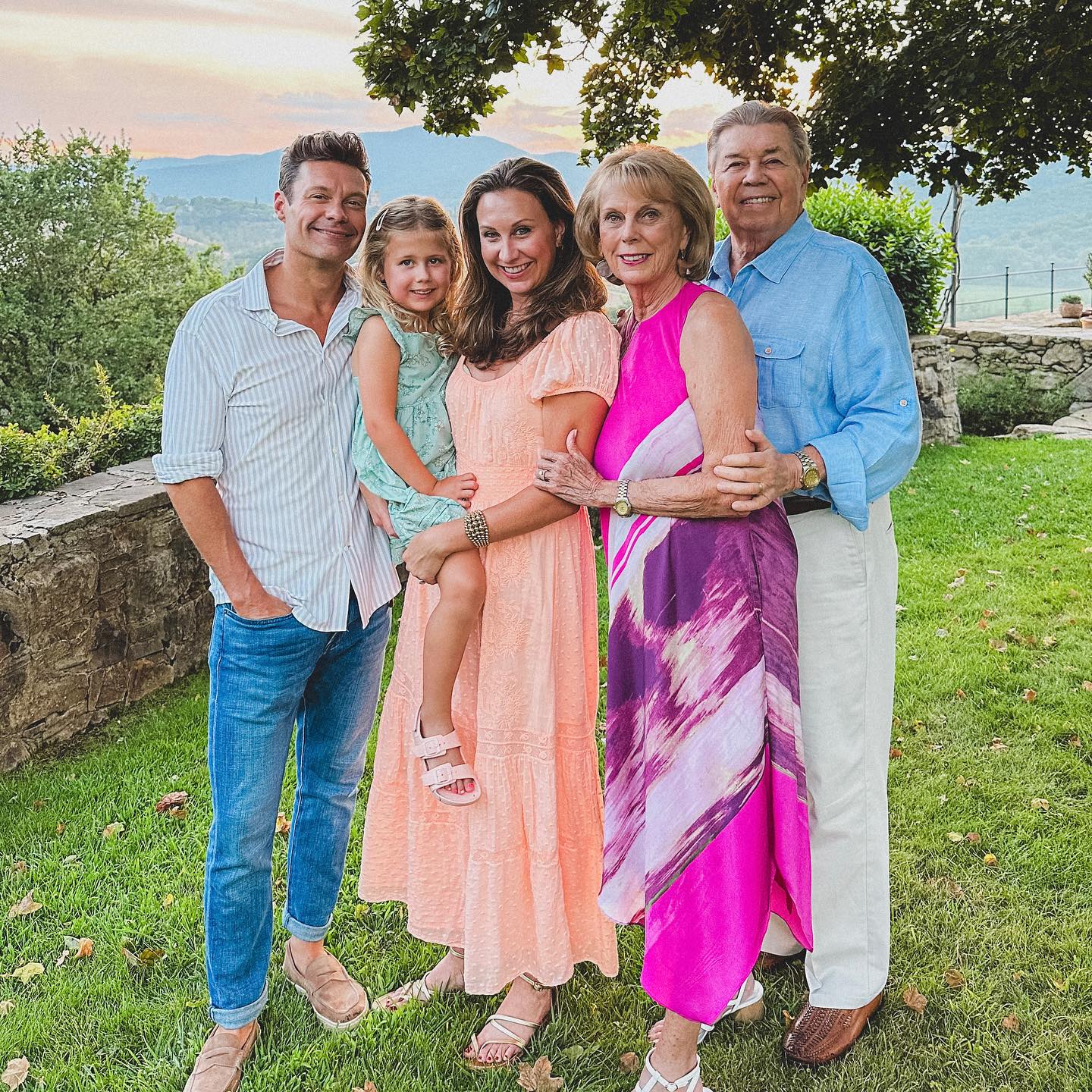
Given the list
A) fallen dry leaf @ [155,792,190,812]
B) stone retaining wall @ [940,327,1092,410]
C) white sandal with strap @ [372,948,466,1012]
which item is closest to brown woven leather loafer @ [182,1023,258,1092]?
white sandal with strap @ [372,948,466,1012]

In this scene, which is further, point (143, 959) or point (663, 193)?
point (143, 959)

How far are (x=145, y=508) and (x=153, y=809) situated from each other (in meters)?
1.58

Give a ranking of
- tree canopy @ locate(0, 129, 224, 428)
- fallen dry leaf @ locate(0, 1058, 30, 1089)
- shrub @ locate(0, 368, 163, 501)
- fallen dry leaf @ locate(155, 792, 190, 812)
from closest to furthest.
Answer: fallen dry leaf @ locate(0, 1058, 30, 1089) < fallen dry leaf @ locate(155, 792, 190, 812) < shrub @ locate(0, 368, 163, 501) < tree canopy @ locate(0, 129, 224, 428)

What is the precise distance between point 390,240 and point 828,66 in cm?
351

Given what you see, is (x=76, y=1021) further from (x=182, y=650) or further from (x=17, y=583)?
(x=182, y=650)

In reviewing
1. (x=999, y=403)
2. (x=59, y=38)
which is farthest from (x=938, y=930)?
(x=59, y=38)

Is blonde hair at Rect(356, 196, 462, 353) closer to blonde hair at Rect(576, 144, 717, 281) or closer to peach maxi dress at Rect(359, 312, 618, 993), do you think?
peach maxi dress at Rect(359, 312, 618, 993)

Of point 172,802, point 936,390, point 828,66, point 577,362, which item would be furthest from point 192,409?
point 936,390

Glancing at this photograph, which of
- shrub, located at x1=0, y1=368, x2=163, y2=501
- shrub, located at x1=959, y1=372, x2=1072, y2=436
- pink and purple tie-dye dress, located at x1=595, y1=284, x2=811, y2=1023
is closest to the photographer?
pink and purple tie-dye dress, located at x1=595, y1=284, x2=811, y2=1023

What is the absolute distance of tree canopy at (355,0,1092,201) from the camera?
4609 millimetres

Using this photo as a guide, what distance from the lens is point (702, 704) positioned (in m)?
2.44

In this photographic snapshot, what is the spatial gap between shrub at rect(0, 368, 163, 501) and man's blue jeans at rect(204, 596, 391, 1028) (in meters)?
2.61

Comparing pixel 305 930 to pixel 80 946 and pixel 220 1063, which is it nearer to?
pixel 220 1063

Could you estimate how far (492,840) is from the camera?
2.69 meters
